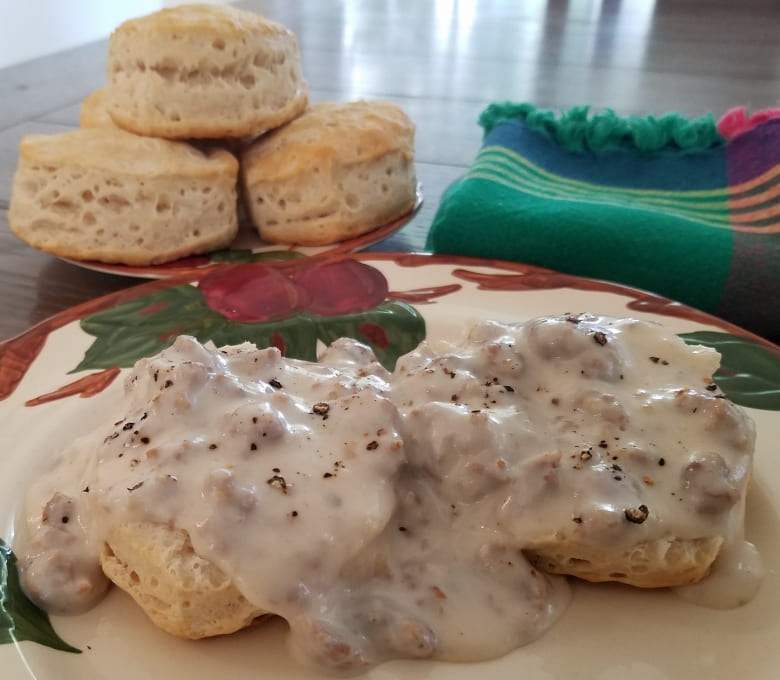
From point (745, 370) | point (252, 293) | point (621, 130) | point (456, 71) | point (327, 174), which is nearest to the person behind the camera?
point (745, 370)

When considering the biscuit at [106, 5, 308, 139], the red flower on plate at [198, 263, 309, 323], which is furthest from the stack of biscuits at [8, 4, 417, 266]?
the red flower on plate at [198, 263, 309, 323]

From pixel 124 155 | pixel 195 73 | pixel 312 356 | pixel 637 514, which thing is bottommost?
pixel 312 356

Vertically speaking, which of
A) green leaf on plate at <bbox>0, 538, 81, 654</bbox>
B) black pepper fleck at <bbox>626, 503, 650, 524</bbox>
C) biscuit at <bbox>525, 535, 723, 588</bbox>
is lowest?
green leaf on plate at <bbox>0, 538, 81, 654</bbox>

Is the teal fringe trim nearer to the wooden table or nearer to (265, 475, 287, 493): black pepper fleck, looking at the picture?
→ the wooden table

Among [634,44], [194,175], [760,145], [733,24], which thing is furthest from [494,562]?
[733,24]

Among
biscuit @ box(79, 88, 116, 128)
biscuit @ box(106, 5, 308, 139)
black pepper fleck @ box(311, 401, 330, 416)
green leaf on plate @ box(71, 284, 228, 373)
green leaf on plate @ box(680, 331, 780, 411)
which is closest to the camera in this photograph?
black pepper fleck @ box(311, 401, 330, 416)

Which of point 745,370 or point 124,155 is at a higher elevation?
point 124,155

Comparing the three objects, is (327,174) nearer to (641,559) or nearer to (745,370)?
(745,370)

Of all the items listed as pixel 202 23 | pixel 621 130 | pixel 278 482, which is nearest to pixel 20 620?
pixel 278 482
